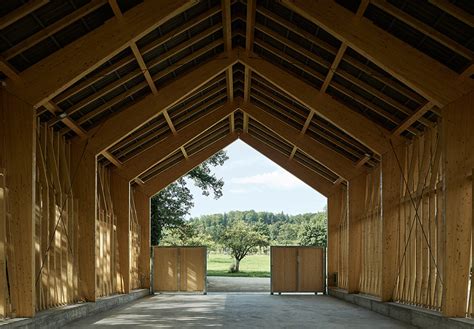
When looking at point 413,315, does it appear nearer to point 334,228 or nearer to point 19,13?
point 19,13

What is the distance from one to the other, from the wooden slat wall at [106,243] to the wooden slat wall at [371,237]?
823cm

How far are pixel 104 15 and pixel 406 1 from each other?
225 inches

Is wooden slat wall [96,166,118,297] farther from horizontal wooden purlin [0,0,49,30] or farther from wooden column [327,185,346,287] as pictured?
horizontal wooden purlin [0,0,49,30]

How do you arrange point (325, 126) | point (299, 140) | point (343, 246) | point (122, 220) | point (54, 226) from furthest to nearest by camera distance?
point (343, 246)
point (299, 140)
point (122, 220)
point (325, 126)
point (54, 226)

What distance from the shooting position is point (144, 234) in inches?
1000

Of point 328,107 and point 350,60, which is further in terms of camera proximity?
point 328,107

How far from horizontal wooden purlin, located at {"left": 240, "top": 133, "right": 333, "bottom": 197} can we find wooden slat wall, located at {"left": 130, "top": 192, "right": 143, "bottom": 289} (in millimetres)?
5329

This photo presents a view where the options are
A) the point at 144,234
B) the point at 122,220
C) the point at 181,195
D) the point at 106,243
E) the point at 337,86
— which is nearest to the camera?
the point at 337,86

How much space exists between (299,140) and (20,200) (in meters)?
12.2

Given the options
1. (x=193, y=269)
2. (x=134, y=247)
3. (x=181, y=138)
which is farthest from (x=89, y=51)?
(x=193, y=269)

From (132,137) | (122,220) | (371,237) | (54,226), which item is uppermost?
(132,137)

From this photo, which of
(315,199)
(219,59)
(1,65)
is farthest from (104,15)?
(315,199)

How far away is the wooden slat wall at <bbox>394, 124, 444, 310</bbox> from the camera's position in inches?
532

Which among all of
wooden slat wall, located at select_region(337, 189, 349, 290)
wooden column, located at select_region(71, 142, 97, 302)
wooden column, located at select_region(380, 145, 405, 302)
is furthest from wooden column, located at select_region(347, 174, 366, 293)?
wooden column, located at select_region(71, 142, 97, 302)
